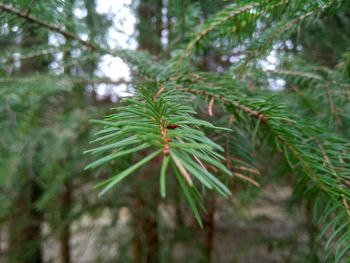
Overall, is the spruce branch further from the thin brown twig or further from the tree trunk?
the tree trunk

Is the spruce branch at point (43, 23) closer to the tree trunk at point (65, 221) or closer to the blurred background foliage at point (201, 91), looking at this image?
A: the blurred background foliage at point (201, 91)

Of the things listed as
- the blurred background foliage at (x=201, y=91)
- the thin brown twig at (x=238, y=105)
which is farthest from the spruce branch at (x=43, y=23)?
the thin brown twig at (x=238, y=105)

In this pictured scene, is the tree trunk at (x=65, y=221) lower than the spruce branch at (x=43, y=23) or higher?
lower

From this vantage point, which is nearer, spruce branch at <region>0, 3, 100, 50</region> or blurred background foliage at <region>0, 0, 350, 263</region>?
blurred background foliage at <region>0, 0, 350, 263</region>

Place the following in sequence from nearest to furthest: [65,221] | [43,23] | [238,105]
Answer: [238,105] < [43,23] < [65,221]

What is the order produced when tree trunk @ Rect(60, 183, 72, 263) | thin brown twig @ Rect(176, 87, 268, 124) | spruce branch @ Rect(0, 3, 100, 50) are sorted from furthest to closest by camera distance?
1. tree trunk @ Rect(60, 183, 72, 263)
2. spruce branch @ Rect(0, 3, 100, 50)
3. thin brown twig @ Rect(176, 87, 268, 124)

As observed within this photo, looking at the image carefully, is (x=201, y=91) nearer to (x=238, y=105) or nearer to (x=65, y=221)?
(x=238, y=105)

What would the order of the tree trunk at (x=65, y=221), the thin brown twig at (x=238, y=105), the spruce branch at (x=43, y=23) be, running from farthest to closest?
the tree trunk at (x=65, y=221) → the spruce branch at (x=43, y=23) → the thin brown twig at (x=238, y=105)

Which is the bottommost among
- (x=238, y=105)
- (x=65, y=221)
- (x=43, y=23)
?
(x=65, y=221)

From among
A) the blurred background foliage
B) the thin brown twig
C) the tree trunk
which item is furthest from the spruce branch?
the tree trunk

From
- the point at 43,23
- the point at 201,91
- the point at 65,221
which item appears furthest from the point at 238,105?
the point at 65,221

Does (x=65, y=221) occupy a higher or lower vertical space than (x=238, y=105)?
lower

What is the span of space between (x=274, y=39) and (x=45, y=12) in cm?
48

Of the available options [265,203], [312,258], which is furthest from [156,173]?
[312,258]
